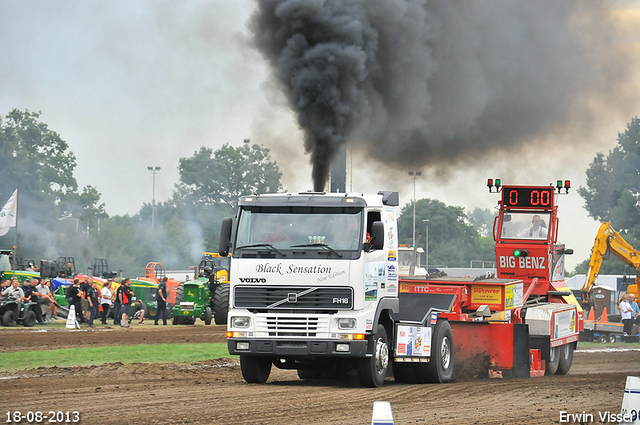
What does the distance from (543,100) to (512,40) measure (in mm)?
1852

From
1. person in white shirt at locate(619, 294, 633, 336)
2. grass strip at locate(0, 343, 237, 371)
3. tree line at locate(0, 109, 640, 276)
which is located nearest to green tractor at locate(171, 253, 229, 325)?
grass strip at locate(0, 343, 237, 371)

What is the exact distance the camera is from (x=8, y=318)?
85.1 ft

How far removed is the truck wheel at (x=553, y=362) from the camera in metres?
15.8

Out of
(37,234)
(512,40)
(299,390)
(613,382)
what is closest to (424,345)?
(299,390)

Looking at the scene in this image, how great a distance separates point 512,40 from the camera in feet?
67.1

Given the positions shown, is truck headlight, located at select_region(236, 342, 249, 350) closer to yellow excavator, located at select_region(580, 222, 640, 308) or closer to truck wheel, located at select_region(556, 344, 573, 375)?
truck wheel, located at select_region(556, 344, 573, 375)

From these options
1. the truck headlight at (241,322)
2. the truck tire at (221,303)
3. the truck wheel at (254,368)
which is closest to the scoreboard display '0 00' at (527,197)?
the truck wheel at (254,368)

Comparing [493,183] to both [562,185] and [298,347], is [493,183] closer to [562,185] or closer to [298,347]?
[562,185]

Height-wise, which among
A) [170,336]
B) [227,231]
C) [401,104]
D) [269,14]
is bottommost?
[170,336]

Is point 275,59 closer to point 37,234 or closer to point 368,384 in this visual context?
point 368,384

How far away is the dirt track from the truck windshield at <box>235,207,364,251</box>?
2.14 meters

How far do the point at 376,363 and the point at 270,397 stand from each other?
204 cm

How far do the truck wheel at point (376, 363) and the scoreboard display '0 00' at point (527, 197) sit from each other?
7.28 meters

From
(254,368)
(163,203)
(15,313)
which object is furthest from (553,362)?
(163,203)
